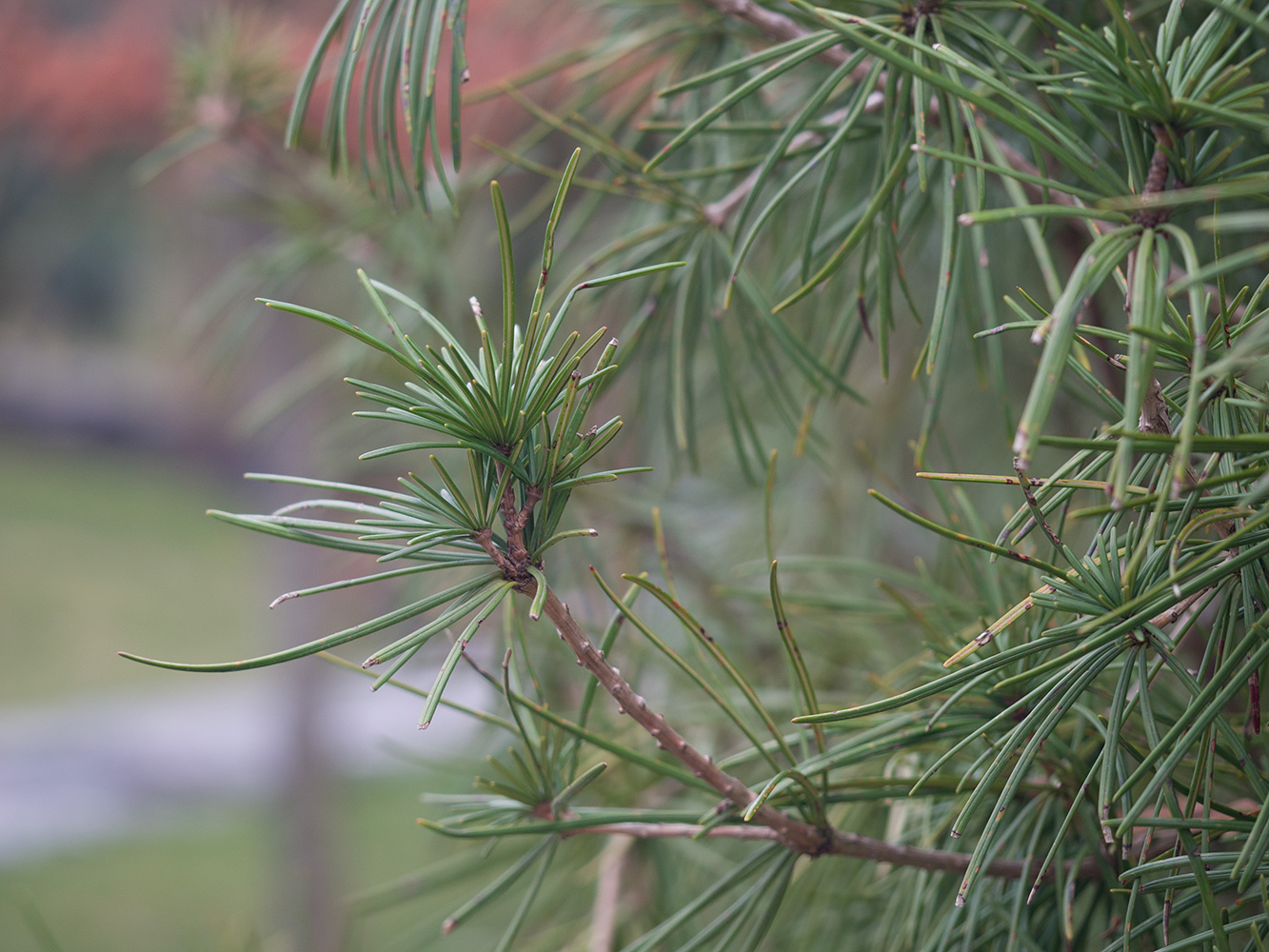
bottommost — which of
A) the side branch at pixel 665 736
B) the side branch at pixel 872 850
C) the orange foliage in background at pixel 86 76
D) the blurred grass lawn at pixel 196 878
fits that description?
the blurred grass lawn at pixel 196 878

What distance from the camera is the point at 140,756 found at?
3541 mm

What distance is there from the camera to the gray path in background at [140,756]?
9.97 ft

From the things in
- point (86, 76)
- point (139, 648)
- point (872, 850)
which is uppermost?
point (86, 76)

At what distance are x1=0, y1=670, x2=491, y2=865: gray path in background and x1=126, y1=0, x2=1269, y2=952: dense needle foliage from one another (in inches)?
90.1

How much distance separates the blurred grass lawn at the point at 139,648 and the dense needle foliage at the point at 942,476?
1.55 ft

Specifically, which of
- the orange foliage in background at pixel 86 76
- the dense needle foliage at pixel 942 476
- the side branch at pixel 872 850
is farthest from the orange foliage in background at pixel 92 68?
the side branch at pixel 872 850

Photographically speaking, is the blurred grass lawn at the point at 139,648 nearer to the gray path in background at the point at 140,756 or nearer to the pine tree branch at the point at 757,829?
the gray path in background at the point at 140,756

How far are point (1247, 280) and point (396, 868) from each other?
277cm

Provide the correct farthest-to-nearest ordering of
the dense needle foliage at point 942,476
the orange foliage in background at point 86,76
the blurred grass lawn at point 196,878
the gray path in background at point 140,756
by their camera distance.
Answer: the gray path in background at point 140,756 → the blurred grass lawn at point 196,878 → the orange foliage in background at point 86,76 → the dense needle foliage at point 942,476

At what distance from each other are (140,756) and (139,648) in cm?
111

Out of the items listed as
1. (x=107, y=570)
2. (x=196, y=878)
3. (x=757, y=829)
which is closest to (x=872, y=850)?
(x=757, y=829)

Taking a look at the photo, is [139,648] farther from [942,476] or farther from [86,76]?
[942,476]

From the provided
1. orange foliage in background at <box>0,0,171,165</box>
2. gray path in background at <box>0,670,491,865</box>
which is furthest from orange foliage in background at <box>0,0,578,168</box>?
gray path in background at <box>0,670,491,865</box>

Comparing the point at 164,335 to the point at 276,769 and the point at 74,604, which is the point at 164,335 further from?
the point at 276,769
